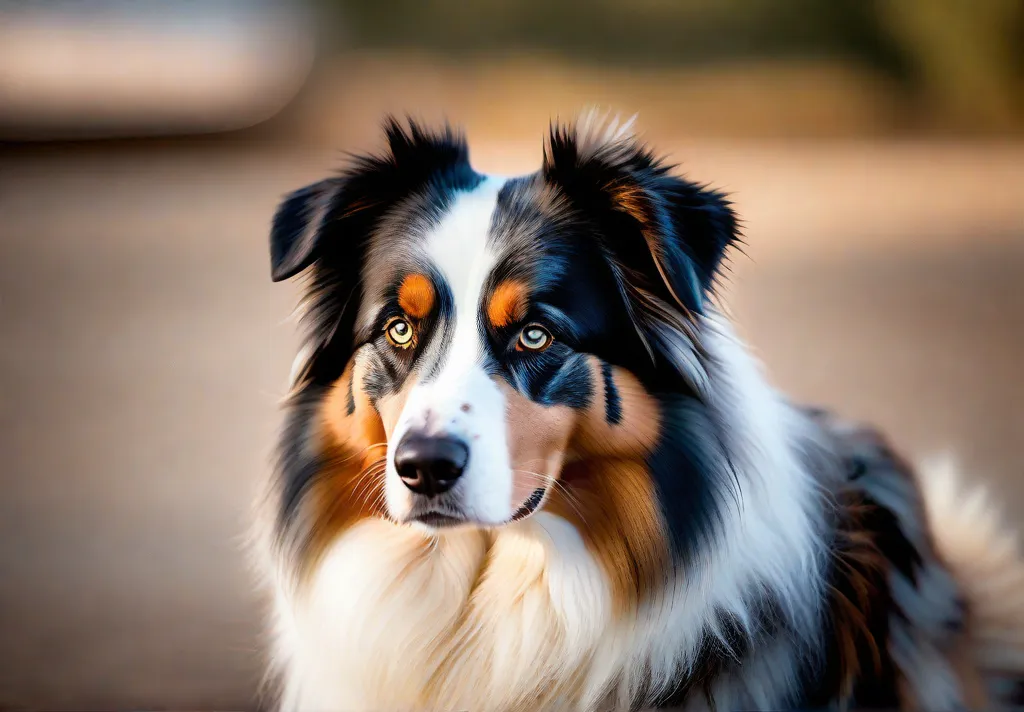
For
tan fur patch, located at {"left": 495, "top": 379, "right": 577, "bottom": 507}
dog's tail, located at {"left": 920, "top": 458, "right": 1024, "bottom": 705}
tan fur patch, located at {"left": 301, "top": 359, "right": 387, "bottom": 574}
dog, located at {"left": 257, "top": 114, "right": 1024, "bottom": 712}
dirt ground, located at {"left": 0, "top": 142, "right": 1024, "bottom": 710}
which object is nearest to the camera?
tan fur patch, located at {"left": 495, "top": 379, "right": 577, "bottom": 507}

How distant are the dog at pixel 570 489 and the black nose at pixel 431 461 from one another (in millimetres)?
63

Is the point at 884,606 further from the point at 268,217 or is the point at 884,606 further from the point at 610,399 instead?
the point at 268,217

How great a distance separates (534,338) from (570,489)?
1.02 ft

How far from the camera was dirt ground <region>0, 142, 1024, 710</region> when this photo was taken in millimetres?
3066

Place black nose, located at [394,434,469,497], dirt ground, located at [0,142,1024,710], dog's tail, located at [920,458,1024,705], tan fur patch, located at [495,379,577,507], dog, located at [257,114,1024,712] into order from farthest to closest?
dirt ground, located at [0,142,1024,710], dog's tail, located at [920,458,1024,705], dog, located at [257,114,1024,712], tan fur patch, located at [495,379,577,507], black nose, located at [394,434,469,497]

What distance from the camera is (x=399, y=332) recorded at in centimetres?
198

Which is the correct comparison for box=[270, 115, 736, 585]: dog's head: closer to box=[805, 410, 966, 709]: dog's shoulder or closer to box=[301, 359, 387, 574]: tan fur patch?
box=[301, 359, 387, 574]: tan fur patch

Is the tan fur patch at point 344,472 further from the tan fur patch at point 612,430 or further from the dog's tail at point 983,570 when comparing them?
the dog's tail at point 983,570

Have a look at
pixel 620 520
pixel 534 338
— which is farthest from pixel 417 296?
pixel 620 520

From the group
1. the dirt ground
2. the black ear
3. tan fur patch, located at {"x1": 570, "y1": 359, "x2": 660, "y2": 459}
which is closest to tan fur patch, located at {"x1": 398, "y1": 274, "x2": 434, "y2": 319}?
the black ear

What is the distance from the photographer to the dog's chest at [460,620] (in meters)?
1.92

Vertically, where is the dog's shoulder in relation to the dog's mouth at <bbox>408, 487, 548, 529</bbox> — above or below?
below

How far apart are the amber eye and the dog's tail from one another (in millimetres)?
1371

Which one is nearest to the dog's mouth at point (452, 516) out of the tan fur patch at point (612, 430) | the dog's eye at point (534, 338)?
the tan fur patch at point (612, 430)
